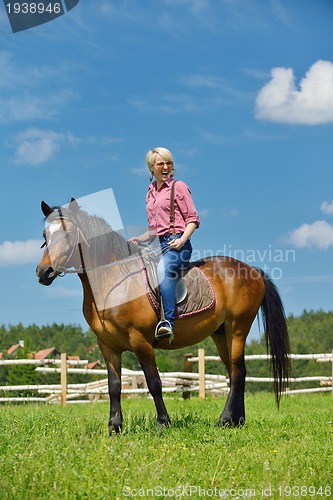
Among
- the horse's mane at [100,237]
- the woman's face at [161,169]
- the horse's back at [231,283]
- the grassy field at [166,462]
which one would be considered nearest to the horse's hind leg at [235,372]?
the horse's back at [231,283]

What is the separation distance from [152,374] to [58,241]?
71.8 inches

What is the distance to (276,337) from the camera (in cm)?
837

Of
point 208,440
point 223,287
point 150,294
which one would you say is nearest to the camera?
point 208,440

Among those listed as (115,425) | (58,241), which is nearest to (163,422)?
(115,425)

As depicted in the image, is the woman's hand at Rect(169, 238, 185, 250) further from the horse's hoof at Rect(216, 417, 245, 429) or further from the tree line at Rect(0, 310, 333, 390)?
the tree line at Rect(0, 310, 333, 390)

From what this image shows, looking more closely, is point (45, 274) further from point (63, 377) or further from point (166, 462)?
point (63, 377)

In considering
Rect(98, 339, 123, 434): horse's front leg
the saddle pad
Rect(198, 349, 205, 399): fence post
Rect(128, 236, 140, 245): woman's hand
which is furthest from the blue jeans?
Rect(198, 349, 205, 399): fence post

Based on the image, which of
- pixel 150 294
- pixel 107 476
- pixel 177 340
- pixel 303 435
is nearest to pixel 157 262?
pixel 150 294

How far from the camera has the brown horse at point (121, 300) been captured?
6.59 metres

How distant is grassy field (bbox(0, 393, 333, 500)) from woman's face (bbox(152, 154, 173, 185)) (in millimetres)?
2795

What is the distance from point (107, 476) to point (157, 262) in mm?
3038

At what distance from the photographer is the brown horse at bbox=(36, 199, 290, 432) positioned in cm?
659

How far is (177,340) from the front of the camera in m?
7.25

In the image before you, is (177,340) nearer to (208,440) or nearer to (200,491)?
(208,440)
